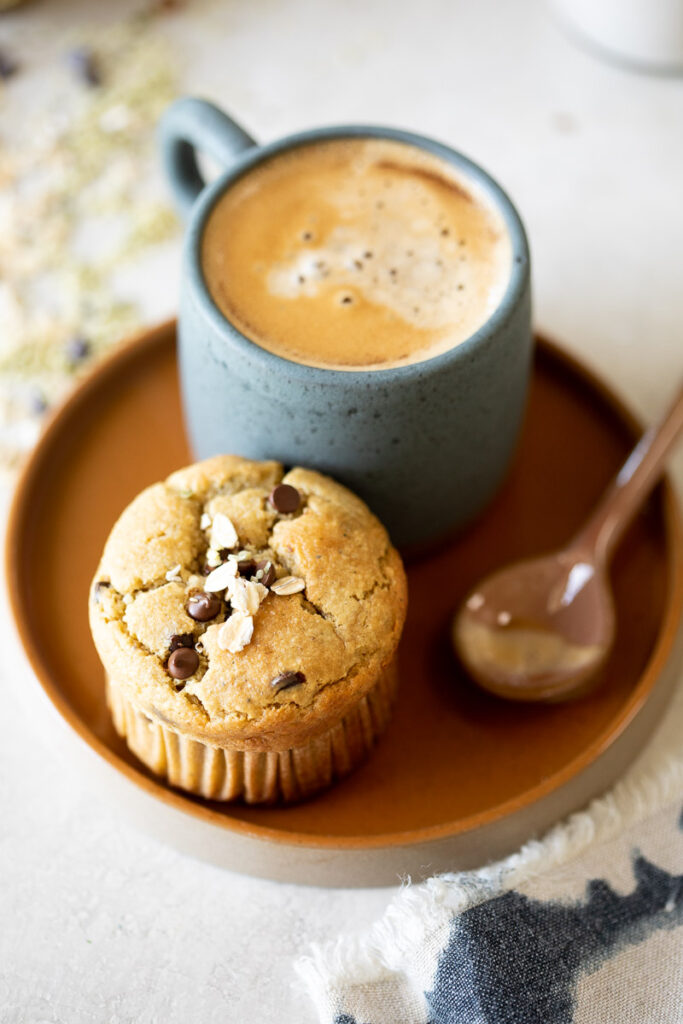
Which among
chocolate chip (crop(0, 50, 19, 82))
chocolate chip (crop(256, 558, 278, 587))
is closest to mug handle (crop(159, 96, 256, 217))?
chocolate chip (crop(256, 558, 278, 587))

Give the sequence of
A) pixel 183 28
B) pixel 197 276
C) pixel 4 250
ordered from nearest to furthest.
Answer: pixel 197 276 → pixel 4 250 → pixel 183 28

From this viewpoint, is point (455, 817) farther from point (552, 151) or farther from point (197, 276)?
point (552, 151)

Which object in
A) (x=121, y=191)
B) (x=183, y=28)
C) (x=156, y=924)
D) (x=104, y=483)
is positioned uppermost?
(x=183, y=28)

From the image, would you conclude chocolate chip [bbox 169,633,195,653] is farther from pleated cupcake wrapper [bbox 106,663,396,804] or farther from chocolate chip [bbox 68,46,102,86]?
chocolate chip [bbox 68,46,102,86]

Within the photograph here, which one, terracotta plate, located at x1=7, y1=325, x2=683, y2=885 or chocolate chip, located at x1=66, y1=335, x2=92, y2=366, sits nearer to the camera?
terracotta plate, located at x1=7, y1=325, x2=683, y2=885

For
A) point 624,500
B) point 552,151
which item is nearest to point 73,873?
point 624,500

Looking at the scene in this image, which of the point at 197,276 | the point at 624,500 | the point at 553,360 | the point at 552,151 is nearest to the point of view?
the point at 197,276

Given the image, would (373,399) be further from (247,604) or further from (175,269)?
(175,269)
